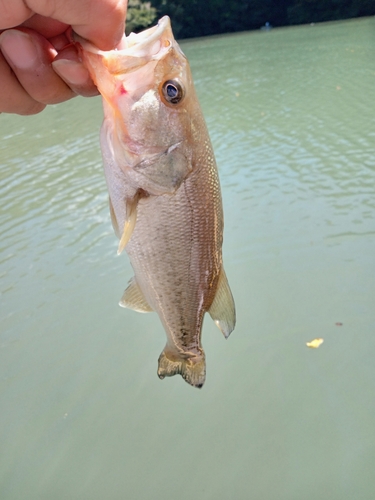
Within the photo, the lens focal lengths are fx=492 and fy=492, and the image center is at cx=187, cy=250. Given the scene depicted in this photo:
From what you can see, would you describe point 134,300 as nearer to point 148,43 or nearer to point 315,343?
point 148,43

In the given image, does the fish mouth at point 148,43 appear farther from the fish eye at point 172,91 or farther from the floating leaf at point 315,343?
the floating leaf at point 315,343

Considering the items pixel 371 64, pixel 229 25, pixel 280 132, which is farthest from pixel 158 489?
pixel 229 25

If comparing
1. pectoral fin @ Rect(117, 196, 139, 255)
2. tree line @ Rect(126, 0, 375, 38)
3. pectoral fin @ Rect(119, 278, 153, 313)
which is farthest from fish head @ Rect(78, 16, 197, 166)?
tree line @ Rect(126, 0, 375, 38)

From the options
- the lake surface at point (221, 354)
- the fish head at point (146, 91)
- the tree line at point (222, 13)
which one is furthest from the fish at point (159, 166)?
the tree line at point (222, 13)

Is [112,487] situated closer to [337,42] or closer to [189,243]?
[189,243]

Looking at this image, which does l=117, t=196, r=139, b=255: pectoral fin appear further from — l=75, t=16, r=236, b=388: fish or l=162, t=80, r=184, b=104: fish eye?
l=162, t=80, r=184, b=104: fish eye

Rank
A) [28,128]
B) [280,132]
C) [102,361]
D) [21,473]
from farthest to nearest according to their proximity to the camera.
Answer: [28,128], [280,132], [102,361], [21,473]

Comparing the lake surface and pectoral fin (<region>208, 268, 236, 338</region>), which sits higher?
pectoral fin (<region>208, 268, 236, 338</region>)
